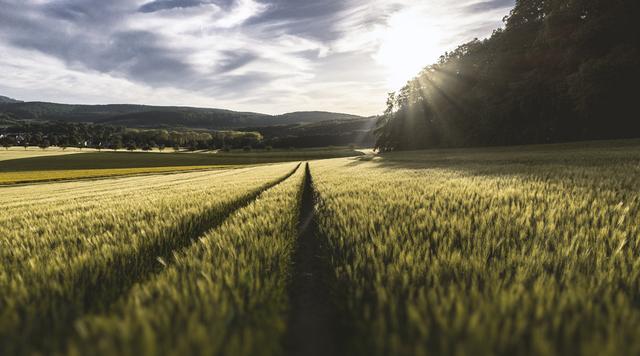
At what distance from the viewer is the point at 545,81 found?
3238cm

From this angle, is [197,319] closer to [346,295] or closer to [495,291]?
[346,295]

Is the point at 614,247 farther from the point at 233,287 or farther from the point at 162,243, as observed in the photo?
the point at 162,243

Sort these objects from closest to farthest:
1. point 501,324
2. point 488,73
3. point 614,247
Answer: point 501,324, point 614,247, point 488,73

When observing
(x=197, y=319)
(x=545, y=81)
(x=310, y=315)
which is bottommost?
(x=310, y=315)

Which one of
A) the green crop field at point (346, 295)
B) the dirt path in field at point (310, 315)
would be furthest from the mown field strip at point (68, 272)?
the dirt path in field at point (310, 315)

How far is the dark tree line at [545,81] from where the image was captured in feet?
86.2

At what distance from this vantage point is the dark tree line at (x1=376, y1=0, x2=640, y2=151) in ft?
86.2

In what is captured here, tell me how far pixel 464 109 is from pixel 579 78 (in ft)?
65.7

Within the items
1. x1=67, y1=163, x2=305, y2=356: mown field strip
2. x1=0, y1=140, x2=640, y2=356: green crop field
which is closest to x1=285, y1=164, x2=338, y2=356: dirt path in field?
x1=0, y1=140, x2=640, y2=356: green crop field

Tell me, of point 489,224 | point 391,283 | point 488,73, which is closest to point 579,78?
point 488,73

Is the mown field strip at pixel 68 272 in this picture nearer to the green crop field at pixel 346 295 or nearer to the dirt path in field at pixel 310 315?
the green crop field at pixel 346 295

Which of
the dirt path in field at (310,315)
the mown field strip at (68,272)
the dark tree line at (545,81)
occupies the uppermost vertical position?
the dark tree line at (545,81)

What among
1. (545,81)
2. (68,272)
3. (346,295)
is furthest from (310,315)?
(545,81)

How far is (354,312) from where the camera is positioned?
1600 millimetres
